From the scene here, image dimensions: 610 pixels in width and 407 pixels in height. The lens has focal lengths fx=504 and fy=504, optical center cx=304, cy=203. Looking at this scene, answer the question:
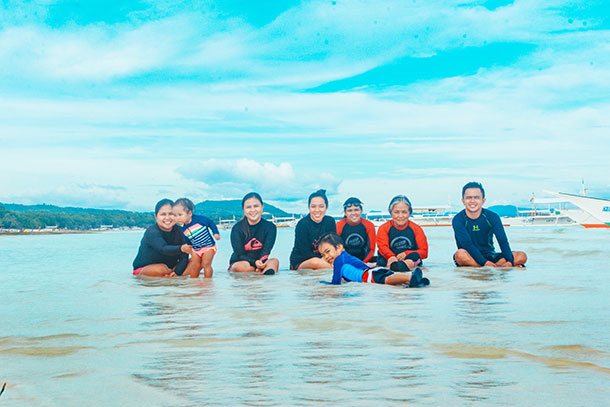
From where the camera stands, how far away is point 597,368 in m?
2.51

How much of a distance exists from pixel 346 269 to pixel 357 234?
1931 mm

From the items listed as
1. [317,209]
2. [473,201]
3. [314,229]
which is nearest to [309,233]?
[314,229]

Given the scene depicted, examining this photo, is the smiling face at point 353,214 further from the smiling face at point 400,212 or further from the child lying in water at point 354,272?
the child lying in water at point 354,272

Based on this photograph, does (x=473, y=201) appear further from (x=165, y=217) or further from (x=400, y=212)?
(x=165, y=217)

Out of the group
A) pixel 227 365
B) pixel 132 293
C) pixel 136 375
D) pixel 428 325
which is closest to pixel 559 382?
pixel 428 325

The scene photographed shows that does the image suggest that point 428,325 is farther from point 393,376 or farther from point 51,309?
point 51,309

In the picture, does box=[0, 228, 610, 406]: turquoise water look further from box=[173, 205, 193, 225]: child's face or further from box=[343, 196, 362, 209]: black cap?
box=[343, 196, 362, 209]: black cap

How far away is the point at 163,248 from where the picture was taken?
7.55 metres

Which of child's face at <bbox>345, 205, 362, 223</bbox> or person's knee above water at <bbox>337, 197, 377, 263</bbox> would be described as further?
person's knee above water at <bbox>337, 197, 377, 263</bbox>

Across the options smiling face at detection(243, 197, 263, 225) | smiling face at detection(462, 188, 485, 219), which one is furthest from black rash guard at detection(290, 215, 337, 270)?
smiling face at detection(462, 188, 485, 219)

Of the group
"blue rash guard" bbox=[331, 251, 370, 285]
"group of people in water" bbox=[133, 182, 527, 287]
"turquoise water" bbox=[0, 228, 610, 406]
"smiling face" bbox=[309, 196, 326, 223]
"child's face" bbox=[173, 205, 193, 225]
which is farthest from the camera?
"smiling face" bbox=[309, 196, 326, 223]

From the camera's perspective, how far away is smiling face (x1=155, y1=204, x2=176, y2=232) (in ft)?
25.0

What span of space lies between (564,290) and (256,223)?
15.3 feet

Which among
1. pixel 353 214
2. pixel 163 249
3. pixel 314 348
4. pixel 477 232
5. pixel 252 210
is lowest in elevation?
pixel 314 348
